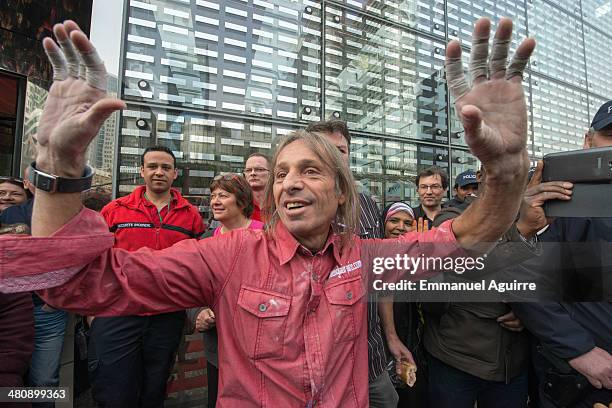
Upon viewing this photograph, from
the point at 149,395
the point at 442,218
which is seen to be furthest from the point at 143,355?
the point at 442,218

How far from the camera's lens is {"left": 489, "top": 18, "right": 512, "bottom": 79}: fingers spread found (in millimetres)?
829

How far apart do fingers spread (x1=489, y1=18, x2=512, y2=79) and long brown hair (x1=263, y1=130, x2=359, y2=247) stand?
59 centimetres

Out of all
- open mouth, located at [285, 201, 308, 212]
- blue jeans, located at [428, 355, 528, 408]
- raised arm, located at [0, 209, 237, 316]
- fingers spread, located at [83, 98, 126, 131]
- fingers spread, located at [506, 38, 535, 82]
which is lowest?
blue jeans, located at [428, 355, 528, 408]

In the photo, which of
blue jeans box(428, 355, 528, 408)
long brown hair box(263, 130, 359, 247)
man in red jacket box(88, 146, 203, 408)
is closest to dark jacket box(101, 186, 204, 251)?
man in red jacket box(88, 146, 203, 408)

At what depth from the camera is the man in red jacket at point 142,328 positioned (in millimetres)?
2145

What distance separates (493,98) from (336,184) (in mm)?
599

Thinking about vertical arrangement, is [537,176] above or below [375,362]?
above

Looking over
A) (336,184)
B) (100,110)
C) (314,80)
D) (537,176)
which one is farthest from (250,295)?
(314,80)

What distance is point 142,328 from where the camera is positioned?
2.21 metres

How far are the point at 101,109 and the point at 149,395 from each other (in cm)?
222

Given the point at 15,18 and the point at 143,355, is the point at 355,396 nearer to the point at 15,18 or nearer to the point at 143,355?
the point at 143,355

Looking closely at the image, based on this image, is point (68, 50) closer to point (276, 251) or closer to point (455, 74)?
point (276, 251)

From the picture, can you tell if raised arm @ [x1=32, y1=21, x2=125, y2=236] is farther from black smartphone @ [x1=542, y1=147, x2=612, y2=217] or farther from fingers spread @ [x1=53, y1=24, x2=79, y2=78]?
black smartphone @ [x1=542, y1=147, x2=612, y2=217]

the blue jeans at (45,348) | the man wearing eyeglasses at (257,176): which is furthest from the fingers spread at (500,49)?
the blue jeans at (45,348)
